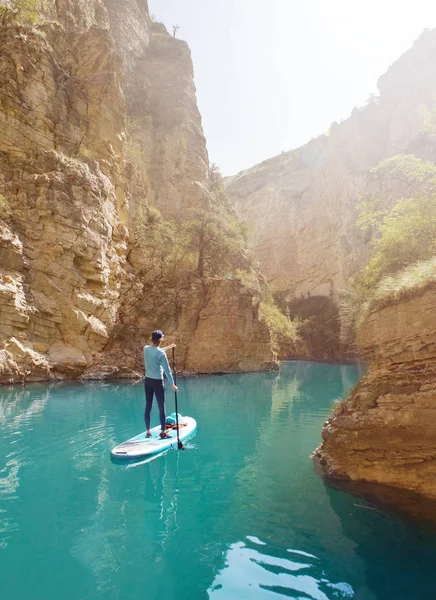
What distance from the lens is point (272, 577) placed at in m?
3.60

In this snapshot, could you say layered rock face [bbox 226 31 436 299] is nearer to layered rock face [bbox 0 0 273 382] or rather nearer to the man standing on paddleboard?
layered rock face [bbox 0 0 273 382]

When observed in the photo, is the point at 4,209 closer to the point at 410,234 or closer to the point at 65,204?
the point at 65,204

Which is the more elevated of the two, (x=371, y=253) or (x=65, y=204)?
(x=65, y=204)

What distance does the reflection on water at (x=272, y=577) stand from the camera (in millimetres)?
3363

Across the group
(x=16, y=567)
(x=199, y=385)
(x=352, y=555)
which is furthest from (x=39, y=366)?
(x=352, y=555)

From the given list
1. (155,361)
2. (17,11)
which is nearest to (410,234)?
(155,361)

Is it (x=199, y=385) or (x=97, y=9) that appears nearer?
(x=199, y=385)

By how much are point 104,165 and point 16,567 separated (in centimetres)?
2610

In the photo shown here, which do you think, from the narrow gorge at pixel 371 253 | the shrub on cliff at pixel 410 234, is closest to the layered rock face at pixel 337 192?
the narrow gorge at pixel 371 253

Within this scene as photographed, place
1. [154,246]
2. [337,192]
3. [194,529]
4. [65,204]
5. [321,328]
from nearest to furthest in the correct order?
[194,529] → [65,204] → [154,246] → [321,328] → [337,192]

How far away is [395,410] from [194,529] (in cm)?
340

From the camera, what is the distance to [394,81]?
53375 millimetres

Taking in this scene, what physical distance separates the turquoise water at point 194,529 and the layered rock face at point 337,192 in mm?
42368

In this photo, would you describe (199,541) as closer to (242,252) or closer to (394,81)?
(242,252)
